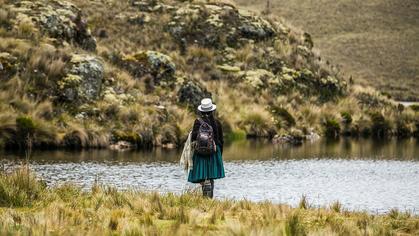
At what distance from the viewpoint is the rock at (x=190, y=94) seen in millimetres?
36941

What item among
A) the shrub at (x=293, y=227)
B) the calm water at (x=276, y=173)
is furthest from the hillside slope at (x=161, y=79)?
the shrub at (x=293, y=227)

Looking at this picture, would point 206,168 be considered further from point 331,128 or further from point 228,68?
point 228,68

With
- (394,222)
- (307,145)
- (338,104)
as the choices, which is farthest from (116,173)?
(338,104)

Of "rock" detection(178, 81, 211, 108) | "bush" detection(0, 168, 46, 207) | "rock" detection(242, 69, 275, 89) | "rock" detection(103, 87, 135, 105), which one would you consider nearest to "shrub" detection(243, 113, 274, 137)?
"rock" detection(178, 81, 211, 108)

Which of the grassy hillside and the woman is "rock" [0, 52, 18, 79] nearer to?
the woman

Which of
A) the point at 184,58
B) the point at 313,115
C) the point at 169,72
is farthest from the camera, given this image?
the point at 184,58

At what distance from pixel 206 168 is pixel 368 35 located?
3559 inches

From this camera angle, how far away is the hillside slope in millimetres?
30453

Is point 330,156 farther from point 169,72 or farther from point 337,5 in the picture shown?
point 337,5

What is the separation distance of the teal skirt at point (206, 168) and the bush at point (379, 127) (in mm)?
30503

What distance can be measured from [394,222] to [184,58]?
113ft

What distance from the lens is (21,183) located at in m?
12.6

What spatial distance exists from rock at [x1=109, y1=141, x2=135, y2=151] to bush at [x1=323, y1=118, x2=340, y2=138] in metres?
15.4

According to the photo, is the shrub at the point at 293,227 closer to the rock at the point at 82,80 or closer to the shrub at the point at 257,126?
the rock at the point at 82,80
